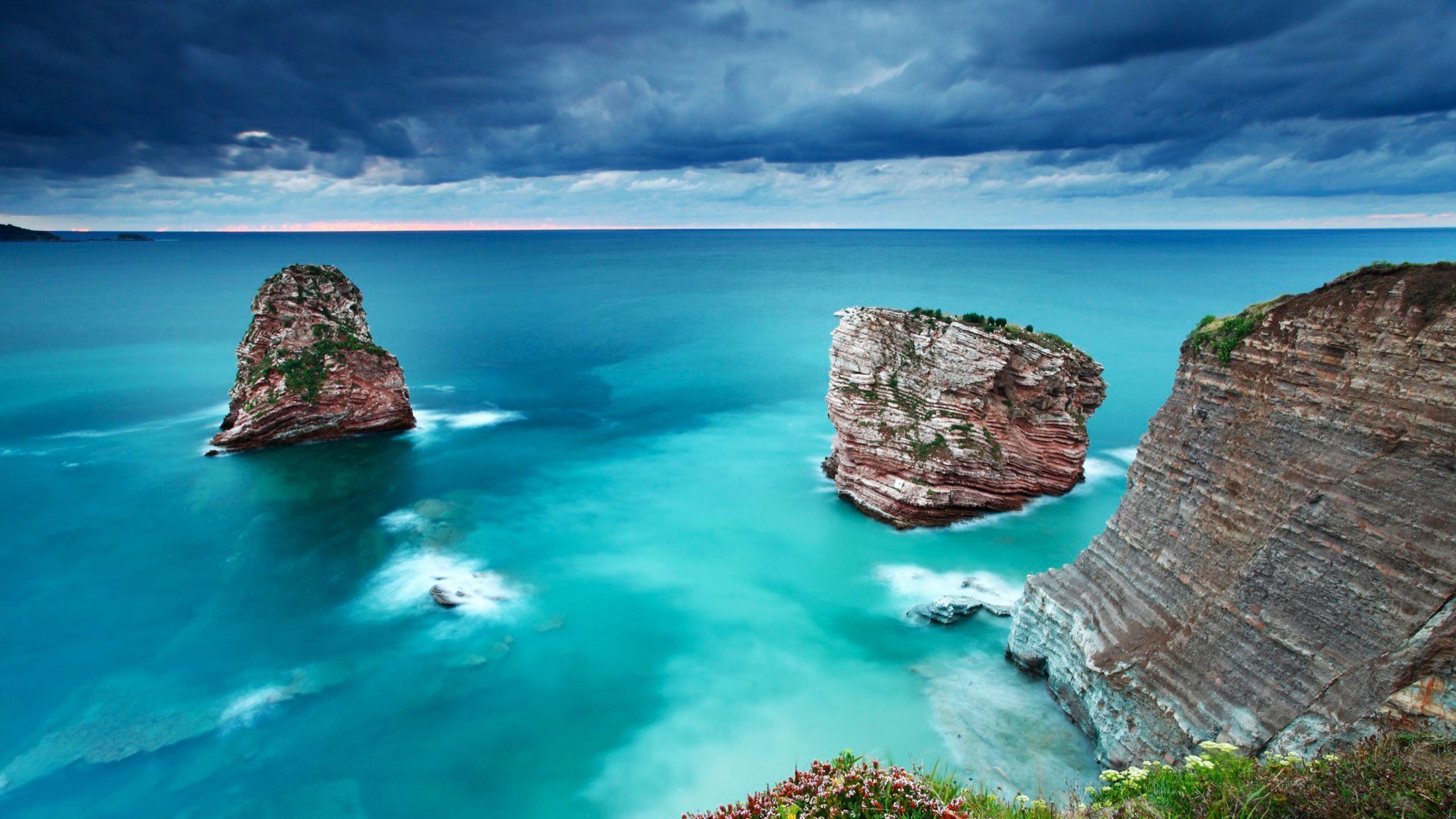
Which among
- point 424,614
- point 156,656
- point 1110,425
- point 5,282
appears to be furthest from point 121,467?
point 5,282

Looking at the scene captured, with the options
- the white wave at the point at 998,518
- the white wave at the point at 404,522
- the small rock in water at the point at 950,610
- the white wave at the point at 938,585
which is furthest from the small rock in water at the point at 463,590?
the white wave at the point at 998,518

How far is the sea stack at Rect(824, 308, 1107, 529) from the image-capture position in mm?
24234

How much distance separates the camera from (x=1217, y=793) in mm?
7246

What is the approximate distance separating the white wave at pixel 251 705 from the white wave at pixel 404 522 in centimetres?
865

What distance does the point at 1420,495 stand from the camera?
31.5 feet

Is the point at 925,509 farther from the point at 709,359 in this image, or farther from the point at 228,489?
the point at 709,359

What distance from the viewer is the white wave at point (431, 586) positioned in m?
20.9

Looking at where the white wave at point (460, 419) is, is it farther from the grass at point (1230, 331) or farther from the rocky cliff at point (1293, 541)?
the grass at point (1230, 331)

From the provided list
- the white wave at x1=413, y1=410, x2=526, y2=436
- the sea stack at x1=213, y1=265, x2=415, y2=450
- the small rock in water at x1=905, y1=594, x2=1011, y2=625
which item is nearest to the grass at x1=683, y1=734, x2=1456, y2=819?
the small rock in water at x1=905, y1=594, x2=1011, y2=625

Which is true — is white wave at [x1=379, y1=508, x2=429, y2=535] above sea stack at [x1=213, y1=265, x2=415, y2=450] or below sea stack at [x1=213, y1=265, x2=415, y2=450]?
below

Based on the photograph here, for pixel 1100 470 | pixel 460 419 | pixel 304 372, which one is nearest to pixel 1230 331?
pixel 1100 470

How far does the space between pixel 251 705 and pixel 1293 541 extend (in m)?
A: 21.6

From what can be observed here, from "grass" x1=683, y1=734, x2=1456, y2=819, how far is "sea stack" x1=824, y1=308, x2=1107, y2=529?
16129mm

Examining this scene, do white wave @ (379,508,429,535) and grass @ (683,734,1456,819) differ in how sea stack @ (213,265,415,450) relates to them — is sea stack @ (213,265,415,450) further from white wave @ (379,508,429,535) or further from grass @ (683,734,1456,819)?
grass @ (683,734,1456,819)
